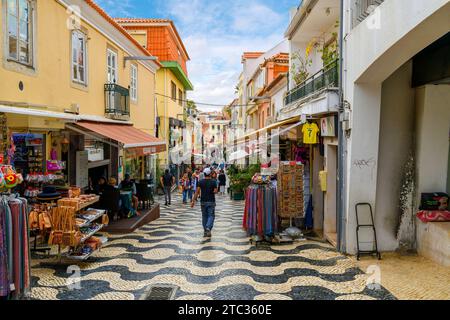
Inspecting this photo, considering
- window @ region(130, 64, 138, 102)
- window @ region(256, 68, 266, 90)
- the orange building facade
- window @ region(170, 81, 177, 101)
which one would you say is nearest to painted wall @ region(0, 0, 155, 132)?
window @ region(130, 64, 138, 102)

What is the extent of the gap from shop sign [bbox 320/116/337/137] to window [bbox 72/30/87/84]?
6.46 metres

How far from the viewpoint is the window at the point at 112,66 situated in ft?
43.0

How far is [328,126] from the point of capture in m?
9.05

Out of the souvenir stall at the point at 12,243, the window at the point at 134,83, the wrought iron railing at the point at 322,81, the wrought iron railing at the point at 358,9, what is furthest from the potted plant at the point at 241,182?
the souvenir stall at the point at 12,243

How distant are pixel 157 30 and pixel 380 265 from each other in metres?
18.6

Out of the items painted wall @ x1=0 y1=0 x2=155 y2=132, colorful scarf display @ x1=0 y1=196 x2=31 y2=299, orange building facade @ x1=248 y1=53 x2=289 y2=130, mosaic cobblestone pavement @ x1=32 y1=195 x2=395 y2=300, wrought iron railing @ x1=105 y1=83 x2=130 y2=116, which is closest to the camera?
colorful scarf display @ x1=0 y1=196 x2=31 y2=299

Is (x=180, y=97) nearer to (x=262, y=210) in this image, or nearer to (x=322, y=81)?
(x=322, y=81)

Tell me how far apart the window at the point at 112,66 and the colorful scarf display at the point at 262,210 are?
7055 mm

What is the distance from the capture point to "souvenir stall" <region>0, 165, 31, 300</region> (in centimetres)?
497

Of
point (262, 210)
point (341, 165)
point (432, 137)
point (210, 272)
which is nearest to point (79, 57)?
point (262, 210)

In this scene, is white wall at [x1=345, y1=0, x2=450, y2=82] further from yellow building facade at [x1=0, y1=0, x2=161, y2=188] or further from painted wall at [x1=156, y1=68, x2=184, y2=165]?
painted wall at [x1=156, y1=68, x2=184, y2=165]

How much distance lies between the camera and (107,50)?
12781mm

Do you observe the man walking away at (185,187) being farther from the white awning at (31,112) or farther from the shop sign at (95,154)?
the white awning at (31,112)
